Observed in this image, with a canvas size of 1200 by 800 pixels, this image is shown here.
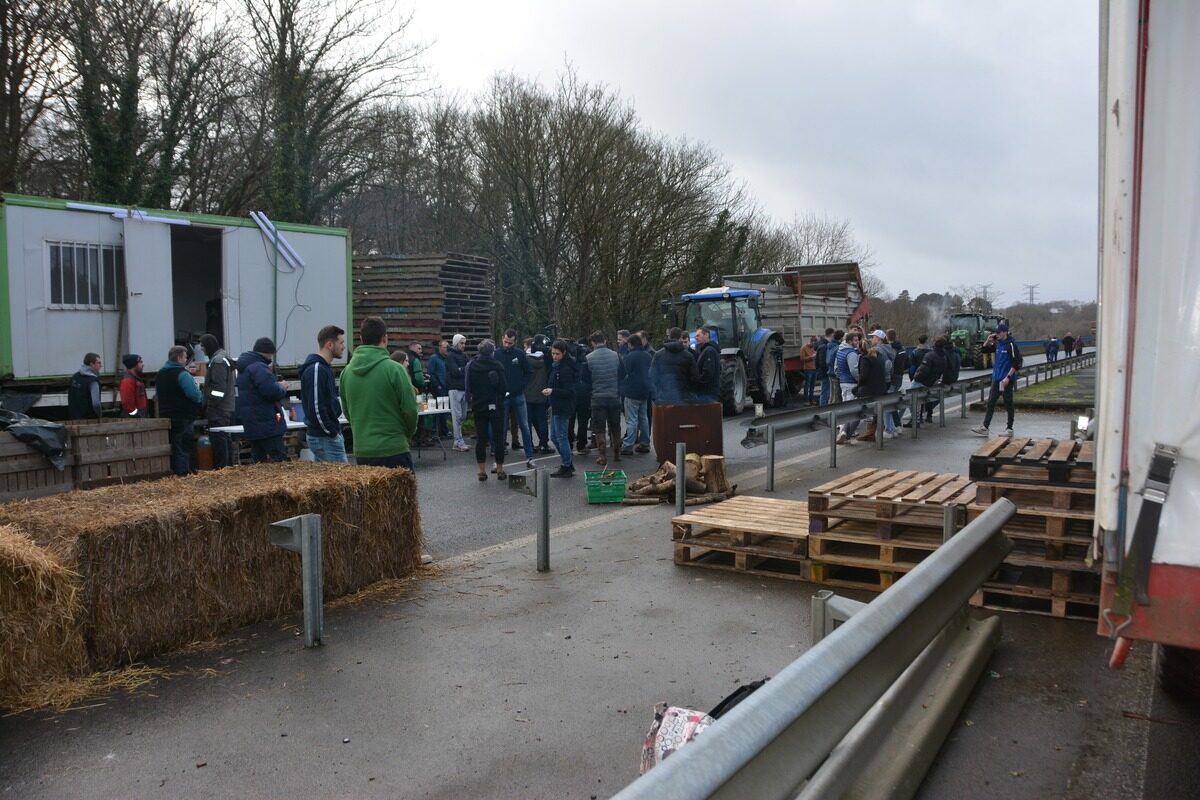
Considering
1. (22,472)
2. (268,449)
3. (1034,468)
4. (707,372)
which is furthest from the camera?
(707,372)

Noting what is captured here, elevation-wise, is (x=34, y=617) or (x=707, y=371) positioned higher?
(x=707, y=371)

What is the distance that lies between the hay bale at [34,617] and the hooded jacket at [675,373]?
811 cm

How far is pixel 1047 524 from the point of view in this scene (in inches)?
221

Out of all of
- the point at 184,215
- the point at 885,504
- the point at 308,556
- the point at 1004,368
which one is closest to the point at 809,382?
the point at 1004,368

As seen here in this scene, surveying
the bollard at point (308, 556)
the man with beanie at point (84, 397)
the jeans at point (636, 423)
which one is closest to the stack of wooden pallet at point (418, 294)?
the jeans at point (636, 423)

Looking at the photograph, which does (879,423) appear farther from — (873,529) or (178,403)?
(178,403)

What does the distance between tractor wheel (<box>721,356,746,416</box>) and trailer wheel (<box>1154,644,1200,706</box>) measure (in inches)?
594

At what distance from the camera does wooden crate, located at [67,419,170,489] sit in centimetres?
946

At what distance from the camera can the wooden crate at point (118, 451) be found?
946 cm

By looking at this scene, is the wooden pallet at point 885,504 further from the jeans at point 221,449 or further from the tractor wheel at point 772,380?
the tractor wheel at point 772,380

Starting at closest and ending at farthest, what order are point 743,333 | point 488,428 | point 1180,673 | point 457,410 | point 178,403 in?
point 1180,673 < point 178,403 < point 488,428 < point 457,410 < point 743,333

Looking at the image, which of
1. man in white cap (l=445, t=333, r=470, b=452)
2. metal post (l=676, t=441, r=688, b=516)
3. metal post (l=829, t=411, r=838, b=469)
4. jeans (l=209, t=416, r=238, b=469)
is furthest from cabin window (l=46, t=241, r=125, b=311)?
metal post (l=829, t=411, r=838, b=469)

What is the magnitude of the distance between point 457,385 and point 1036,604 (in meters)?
10.6

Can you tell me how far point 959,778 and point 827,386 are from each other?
16.1 metres
